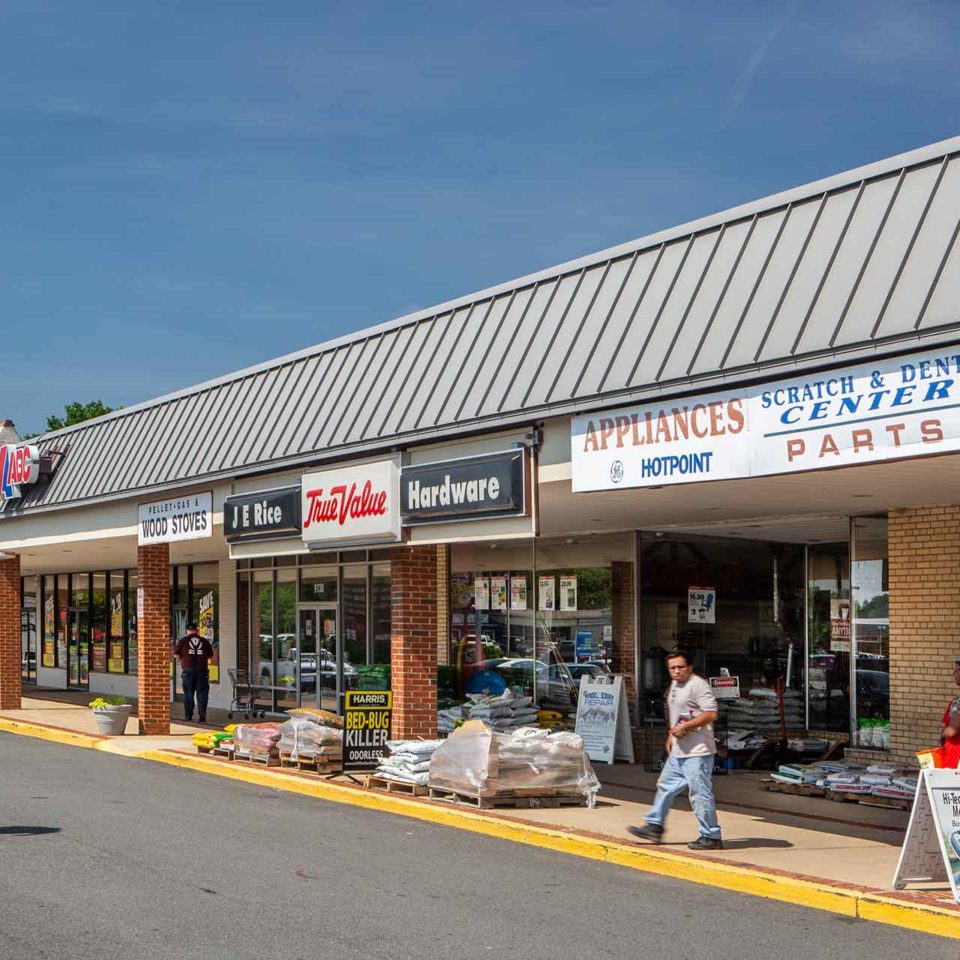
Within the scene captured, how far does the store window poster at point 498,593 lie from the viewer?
22250 millimetres

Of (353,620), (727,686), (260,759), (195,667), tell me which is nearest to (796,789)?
(727,686)

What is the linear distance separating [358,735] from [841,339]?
8.63 metres

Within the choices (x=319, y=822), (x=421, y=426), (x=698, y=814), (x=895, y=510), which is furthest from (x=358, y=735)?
(x=895, y=510)

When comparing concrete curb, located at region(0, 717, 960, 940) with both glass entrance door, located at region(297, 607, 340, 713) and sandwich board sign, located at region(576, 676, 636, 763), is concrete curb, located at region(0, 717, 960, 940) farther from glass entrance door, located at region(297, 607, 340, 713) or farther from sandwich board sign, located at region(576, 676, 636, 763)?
glass entrance door, located at region(297, 607, 340, 713)

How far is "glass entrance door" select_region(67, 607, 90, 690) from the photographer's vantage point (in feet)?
117

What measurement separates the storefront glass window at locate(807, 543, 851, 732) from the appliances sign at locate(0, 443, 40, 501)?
13.9m

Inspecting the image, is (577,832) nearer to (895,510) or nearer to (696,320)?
(696,320)

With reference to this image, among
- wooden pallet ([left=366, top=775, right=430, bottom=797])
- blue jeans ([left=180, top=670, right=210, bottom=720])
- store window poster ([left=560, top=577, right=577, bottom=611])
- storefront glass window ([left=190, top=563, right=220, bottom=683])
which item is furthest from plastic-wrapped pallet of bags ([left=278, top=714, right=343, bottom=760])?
storefront glass window ([left=190, top=563, right=220, bottom=683])

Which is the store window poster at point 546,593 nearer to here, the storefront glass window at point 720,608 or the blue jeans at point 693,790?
the storefront glass window at point 720,608

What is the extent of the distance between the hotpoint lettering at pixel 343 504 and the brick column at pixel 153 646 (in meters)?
6.23

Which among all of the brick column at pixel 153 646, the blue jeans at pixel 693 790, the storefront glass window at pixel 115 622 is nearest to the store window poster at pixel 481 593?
the brick column at pixel 153 646

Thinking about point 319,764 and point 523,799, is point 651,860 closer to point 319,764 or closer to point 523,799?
point 523,799

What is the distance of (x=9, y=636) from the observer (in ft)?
89.6

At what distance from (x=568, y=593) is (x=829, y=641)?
4229mm
